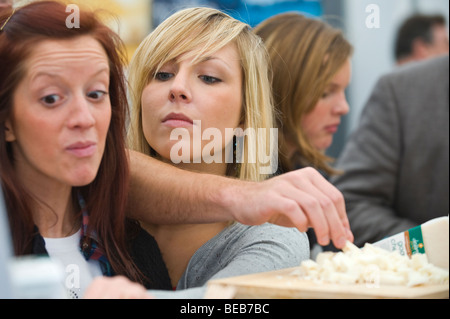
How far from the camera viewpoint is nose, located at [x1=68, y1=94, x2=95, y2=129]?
3.43 feet

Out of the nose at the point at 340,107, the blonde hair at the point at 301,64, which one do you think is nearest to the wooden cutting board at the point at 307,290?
the blonde hair at the point at 301,64

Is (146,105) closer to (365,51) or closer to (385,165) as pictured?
(385,165)

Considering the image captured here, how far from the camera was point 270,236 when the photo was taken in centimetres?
129

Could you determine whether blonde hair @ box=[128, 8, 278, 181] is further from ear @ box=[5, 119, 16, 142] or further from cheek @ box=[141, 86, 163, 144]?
ear @ box=[5, 119, 16, 142]

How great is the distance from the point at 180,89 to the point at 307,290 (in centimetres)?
58

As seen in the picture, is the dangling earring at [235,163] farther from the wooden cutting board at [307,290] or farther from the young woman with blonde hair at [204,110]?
the wooden cutting board at [307,290]

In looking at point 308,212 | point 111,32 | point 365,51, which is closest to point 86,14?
point 111,32

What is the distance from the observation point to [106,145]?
1.27 m

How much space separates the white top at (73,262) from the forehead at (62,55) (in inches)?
12.2

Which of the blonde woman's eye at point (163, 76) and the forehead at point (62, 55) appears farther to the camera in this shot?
the blonde woman's eye at point (163, 76)

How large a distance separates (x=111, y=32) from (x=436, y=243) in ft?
2.23

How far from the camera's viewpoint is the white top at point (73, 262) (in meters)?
1.14

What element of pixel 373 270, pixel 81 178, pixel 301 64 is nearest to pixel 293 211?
pixel 373 270

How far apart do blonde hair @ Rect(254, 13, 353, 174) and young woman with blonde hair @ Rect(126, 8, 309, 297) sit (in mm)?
605
